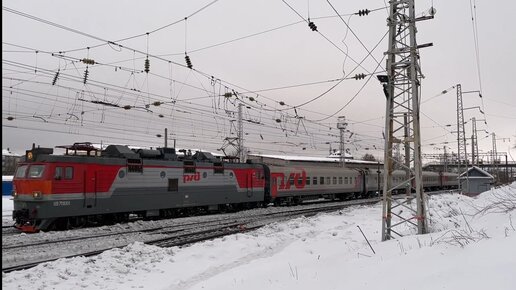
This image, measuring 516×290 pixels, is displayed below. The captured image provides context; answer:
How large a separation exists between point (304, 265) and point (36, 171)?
468 inches

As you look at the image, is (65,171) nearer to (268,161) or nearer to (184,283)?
(184,283)

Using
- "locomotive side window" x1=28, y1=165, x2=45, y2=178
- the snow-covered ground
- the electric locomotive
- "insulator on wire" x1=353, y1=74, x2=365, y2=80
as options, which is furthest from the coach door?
"locomotive side window" x1=28, y1=165, x2=45, y2=178

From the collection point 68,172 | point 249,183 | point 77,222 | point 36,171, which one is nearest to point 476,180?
point 249,183

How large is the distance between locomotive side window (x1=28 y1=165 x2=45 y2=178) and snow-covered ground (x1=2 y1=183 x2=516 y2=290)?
7.22 metres

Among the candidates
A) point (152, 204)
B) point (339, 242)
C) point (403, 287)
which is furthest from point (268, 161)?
point (403, 287)

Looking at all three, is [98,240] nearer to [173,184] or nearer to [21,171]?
[21,171]

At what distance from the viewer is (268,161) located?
33812mm

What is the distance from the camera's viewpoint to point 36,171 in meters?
16.9

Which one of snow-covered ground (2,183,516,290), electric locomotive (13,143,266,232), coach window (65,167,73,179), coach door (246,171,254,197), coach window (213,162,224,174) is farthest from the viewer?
coach door (246,171,254,197)

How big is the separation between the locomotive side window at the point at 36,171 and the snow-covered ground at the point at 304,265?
722 centimetres

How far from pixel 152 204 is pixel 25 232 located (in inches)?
223

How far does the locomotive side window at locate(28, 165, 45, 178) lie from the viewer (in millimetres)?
16750

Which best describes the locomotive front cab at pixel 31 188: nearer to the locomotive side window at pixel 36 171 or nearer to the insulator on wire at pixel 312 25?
the locomotive side window at pixel 36 171

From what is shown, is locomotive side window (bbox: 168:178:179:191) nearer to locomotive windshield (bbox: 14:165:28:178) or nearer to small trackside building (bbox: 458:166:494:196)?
locomotive windshield (bbox: 14:165:28:178)
